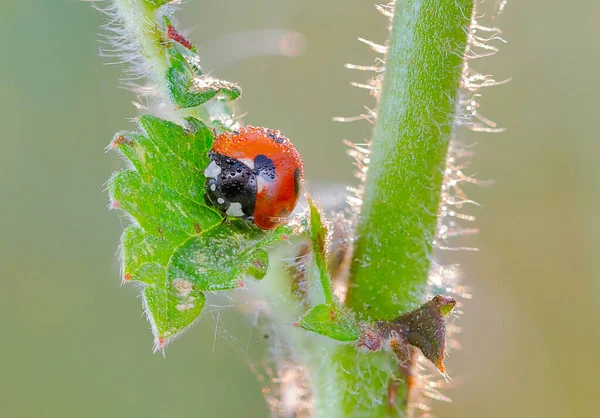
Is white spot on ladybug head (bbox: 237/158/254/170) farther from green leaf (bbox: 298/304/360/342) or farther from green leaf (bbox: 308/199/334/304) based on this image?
green leaf (bbox: 298/304/360/342)

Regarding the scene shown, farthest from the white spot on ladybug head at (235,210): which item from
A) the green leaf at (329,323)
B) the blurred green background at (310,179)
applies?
the blurred green background at (310,179)

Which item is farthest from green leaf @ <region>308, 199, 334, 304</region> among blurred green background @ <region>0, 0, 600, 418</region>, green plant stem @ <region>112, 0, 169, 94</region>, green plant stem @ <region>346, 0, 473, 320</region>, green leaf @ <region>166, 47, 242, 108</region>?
blurred green background @ <region>0, 0, 600, 418</region>

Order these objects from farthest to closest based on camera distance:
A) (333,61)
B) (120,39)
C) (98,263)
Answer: (333,61)
(98,263)
(120,39)

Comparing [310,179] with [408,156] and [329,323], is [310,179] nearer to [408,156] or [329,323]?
[408,156]

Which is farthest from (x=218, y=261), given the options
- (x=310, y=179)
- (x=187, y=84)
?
(x=310, y=179)

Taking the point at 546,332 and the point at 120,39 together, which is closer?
the point at 120,39

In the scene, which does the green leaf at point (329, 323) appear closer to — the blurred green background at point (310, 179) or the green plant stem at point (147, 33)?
the green plant stem at point (147, 33)

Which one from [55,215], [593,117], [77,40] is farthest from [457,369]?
[77,40]

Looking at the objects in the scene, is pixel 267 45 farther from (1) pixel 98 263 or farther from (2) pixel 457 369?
(2) pixel 457 369
